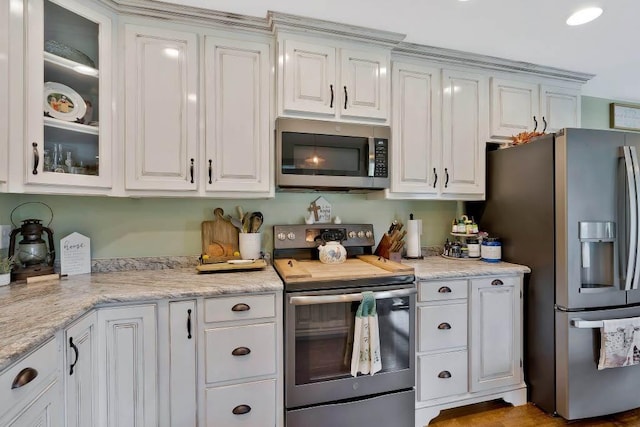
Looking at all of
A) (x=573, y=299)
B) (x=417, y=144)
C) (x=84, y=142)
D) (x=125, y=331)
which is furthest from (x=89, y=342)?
(x=573, y=299)

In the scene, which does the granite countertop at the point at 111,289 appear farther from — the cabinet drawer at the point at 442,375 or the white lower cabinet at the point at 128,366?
the cabinet drawer at the point at 442,375

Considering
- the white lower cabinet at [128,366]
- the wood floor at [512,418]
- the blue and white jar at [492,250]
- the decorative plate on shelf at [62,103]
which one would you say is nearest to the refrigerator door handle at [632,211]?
the blue and white jar at [492,250]

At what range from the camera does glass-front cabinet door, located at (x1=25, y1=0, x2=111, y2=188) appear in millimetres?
1367

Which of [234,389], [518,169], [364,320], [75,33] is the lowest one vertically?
[234,389]

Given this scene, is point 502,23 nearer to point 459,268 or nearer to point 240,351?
point 459,268

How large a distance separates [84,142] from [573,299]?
116 inches

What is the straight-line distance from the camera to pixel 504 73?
239 centimetres

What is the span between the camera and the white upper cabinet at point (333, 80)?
188 cm

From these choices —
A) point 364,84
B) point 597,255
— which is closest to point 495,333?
point 597,255

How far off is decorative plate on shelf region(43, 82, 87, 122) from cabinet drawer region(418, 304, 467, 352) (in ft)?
7.33

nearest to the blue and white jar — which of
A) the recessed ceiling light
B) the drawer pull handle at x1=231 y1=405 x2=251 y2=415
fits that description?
the recessed ceiling light

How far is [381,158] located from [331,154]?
0.35 m

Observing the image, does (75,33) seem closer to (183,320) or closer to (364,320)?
(183,320)

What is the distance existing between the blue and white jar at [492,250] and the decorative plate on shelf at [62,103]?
272 cm
